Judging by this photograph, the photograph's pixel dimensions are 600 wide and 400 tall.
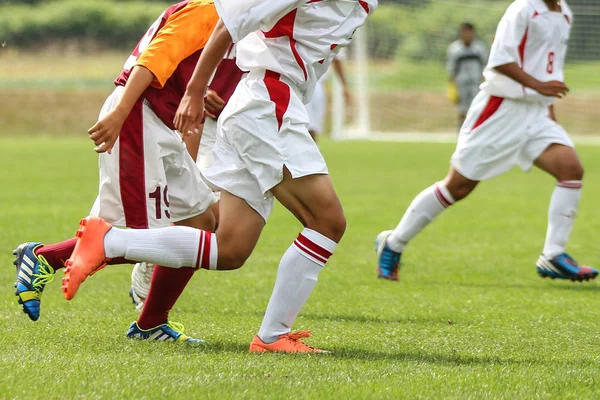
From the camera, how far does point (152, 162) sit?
4863mm

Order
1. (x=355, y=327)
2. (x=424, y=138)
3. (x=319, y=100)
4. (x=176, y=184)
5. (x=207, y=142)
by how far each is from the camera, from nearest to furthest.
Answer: (x=176, y=184)
(x=355, y=327)
(x=207, y=142)
(x=319, y=100)
(x=424, y=138)

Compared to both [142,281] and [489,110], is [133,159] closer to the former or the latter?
[142,281]

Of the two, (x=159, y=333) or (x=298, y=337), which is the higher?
(x=298, y=337)

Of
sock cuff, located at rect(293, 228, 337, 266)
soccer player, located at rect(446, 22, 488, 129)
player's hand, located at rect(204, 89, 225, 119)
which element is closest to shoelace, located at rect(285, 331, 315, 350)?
sock cuff, located at rect(293, 228, 337, 266)

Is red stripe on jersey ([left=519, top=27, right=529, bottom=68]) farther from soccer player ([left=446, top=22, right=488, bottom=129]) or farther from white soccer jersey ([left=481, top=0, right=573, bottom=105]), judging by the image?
soccer player ([left=446, top=22, right=488, bottom=129])

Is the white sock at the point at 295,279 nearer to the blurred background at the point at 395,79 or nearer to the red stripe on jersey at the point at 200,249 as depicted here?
the red stripe on jersey at the point at 200,249

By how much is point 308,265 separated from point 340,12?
102cm

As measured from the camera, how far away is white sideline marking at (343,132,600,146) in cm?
2492

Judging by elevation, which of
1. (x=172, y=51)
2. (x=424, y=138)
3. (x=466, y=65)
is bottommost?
(x=424, y=138)

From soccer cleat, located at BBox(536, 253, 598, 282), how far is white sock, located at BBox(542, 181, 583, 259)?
7 centimetres

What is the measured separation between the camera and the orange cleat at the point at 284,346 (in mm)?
4500

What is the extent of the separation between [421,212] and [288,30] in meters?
3.09

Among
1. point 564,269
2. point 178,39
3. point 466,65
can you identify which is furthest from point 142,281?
point 466,65

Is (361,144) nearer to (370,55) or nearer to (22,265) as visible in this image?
(370,55)
